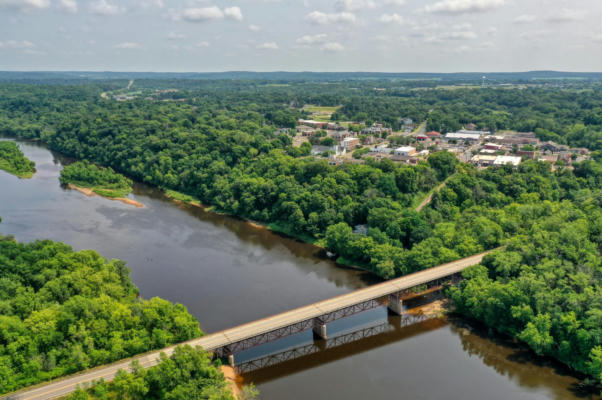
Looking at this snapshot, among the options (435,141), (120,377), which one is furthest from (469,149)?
(120,377)

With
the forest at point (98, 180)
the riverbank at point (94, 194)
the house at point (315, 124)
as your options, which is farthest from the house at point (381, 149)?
the forest at point (98, 180)

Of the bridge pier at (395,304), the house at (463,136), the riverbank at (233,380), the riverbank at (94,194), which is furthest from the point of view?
the house at (463,136)

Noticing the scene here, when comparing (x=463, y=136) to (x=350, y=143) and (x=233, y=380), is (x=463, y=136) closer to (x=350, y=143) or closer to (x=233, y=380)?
(x=350, y=143)

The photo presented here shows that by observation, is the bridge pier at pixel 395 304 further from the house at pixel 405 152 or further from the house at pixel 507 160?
the house at pixel 405 152

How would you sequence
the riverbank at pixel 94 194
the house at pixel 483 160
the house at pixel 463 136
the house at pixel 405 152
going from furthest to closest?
the house at pixel 463 136 → the house at pixel 405 152 → the house at pixel 483 160 → the riverbank at pixel 94 194

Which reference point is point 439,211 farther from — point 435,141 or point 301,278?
point 435,141

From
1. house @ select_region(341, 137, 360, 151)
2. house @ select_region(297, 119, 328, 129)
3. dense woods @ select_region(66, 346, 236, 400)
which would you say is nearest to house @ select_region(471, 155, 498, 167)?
house @ select_region(341, 137, 360, 151)
